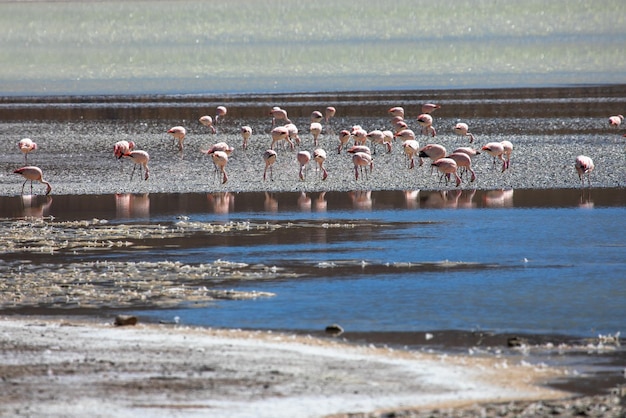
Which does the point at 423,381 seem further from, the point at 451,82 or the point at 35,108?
the point at 451,82

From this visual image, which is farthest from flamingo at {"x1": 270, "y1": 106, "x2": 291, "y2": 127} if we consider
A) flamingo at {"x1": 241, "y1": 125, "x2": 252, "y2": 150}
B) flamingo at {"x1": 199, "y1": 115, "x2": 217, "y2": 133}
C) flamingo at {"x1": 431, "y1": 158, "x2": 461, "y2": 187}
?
flamingo at {"x1": 431, "y1": 158, "x2": 461, "y2": 187}

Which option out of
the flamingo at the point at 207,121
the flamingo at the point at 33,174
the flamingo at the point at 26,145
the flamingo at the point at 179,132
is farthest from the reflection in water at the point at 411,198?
the flamingo at the point at 207,121

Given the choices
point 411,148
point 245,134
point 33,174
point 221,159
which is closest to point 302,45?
point 245,134

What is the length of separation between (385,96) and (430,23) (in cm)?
3423

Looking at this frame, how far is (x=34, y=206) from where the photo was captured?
1878cm

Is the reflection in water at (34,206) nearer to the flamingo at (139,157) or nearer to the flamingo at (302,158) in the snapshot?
the flamingo at (139,157)

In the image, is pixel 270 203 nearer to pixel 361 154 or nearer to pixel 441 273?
pixel 361 154

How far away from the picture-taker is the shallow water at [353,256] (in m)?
10.7

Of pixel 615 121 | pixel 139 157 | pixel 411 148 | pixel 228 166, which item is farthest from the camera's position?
pixel 615 121

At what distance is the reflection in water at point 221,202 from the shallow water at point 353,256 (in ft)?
0.07

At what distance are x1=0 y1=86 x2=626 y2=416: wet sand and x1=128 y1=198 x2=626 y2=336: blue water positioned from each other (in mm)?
1385

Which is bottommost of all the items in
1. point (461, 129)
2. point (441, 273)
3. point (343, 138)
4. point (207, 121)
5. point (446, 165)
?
point (441, 273)

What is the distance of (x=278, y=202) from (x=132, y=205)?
2240 mm

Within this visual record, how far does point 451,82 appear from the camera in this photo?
46906 mm
